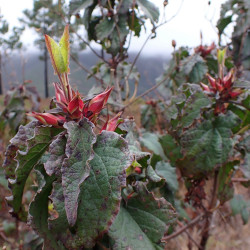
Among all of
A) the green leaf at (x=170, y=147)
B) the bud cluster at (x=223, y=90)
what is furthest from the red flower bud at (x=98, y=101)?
the green leaf at (x=170, y=147)

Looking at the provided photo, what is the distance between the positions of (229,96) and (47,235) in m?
0.76

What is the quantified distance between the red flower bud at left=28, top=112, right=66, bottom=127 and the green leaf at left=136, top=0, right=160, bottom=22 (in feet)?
2.43

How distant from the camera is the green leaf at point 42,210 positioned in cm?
53

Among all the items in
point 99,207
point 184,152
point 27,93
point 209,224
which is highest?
point 99,207

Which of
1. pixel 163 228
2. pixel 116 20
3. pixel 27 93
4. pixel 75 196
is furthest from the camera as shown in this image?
pixel 27 93

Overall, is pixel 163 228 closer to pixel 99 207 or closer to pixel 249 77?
pixel 99 207

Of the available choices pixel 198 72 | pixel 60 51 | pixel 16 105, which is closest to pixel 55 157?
pixel 60 51

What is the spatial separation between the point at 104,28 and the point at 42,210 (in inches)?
35.2

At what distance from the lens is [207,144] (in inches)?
39.1

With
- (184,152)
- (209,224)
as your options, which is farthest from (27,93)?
(209,224)

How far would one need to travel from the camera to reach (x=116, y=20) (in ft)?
3.99

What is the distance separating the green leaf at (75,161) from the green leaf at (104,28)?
0.79 meters

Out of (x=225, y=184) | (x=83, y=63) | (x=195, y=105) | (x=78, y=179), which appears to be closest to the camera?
(x=78, y=179)

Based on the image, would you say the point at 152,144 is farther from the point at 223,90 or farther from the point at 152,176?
the point at 152,176
